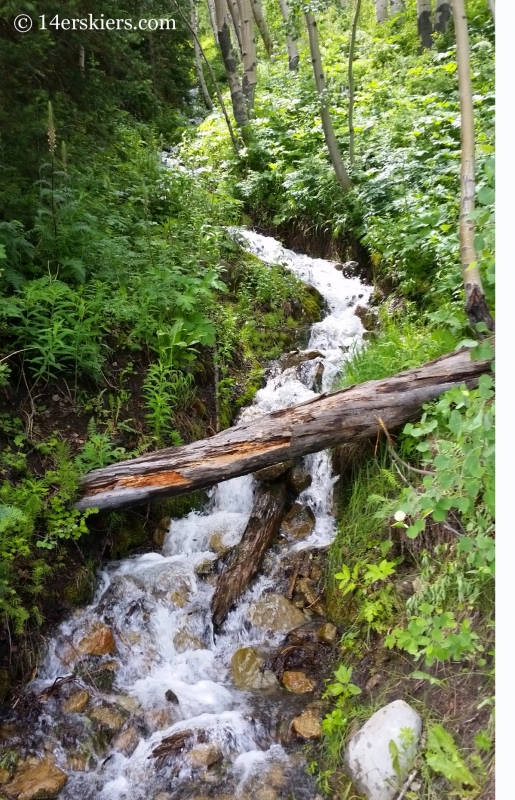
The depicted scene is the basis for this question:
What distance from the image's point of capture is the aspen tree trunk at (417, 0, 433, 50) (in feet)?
39.7

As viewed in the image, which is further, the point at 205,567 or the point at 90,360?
the point at 90,360

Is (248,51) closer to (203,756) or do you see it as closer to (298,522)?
(298,522)

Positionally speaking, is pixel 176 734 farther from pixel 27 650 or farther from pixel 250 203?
pixel 250 203

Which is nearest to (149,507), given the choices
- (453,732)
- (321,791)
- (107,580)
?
(107,580)

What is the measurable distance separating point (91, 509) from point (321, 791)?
233cm

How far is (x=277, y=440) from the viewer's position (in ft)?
13.5

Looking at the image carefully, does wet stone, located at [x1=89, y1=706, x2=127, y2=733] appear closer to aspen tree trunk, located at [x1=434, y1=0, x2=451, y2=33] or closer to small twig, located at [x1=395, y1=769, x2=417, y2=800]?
small twig, located at [x1=395, y1=769, x2=417, y2=800]

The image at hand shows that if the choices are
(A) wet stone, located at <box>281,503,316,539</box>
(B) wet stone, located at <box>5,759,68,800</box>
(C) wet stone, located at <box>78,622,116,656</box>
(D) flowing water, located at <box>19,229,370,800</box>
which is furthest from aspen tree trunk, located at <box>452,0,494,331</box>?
(B) wet stone, located at <box>5,759,68,800</box>

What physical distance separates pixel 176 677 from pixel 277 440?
192cm

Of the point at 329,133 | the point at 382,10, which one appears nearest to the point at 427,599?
the point at 329,133

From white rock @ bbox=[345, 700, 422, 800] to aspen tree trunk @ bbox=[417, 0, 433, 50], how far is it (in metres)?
13.9

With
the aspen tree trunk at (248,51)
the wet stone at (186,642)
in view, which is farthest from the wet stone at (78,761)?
the aspen tree trunk at (248,51)

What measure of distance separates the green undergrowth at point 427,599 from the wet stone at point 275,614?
0.96 ft

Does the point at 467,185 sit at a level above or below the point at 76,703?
above
